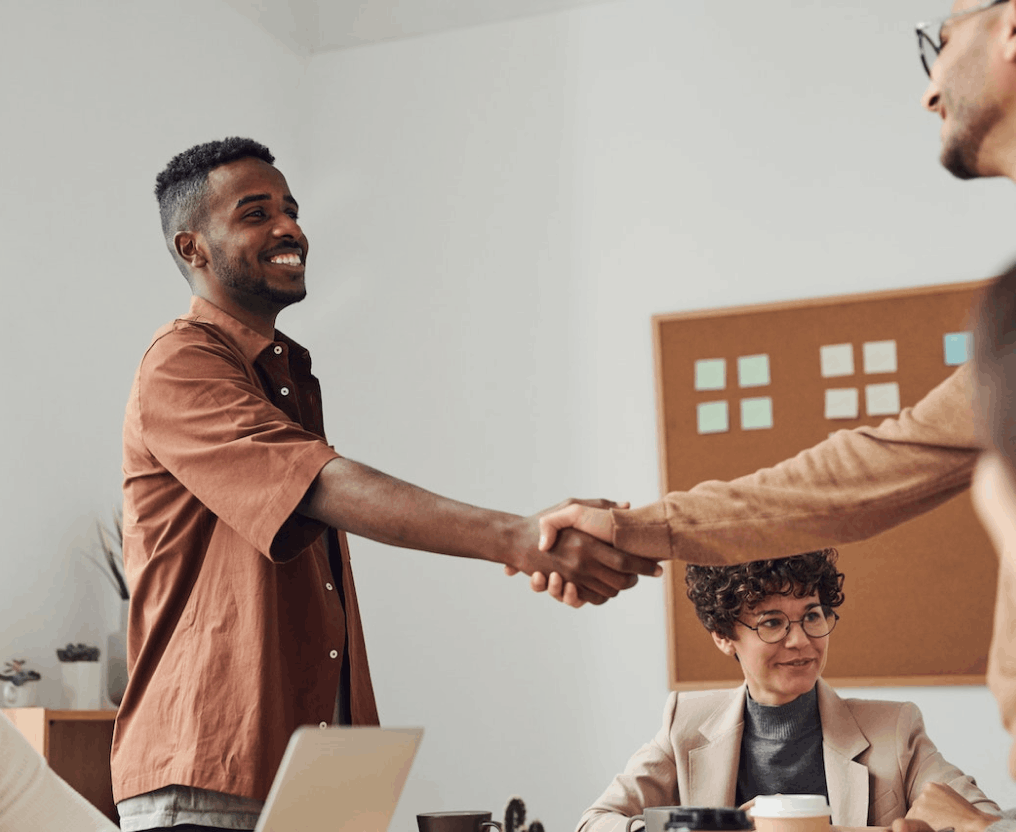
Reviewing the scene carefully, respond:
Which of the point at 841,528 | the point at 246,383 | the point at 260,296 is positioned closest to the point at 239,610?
the point at 246,383

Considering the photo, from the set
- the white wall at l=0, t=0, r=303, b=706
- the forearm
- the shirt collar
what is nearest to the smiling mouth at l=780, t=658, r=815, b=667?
the forearm

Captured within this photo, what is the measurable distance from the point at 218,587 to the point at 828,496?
36.7 inches

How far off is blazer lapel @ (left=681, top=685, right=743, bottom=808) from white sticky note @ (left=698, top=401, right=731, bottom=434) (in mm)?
1704

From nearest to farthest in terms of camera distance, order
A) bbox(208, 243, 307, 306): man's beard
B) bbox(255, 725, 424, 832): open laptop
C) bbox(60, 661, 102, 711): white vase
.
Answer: bbox(255, 725, 424, 832): open laptop, bbox(208, 243, 307, 306): man's beard, bbox(60, 661, 102, 711): white vase

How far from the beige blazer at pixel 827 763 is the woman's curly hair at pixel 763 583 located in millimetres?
176

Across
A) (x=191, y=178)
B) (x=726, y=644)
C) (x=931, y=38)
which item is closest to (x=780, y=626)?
(x=726, y=644)

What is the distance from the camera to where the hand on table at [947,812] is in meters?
1.69

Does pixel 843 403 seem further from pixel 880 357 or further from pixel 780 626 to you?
pixel 780 626

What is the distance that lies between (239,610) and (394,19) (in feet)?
11.3

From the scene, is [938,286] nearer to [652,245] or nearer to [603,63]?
[652,245]

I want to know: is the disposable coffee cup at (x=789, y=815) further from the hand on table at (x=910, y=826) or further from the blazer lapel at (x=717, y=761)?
the blazer lapel at (x=717, y=761)

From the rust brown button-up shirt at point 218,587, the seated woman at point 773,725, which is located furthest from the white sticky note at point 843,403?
the rust brown button-up shirt at point 218,587

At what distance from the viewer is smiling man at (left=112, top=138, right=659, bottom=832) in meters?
1.64

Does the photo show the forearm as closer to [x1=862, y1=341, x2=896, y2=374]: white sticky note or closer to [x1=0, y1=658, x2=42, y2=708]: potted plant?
[x1=0, y1=658, x2=42, y2=708]: potted plant
